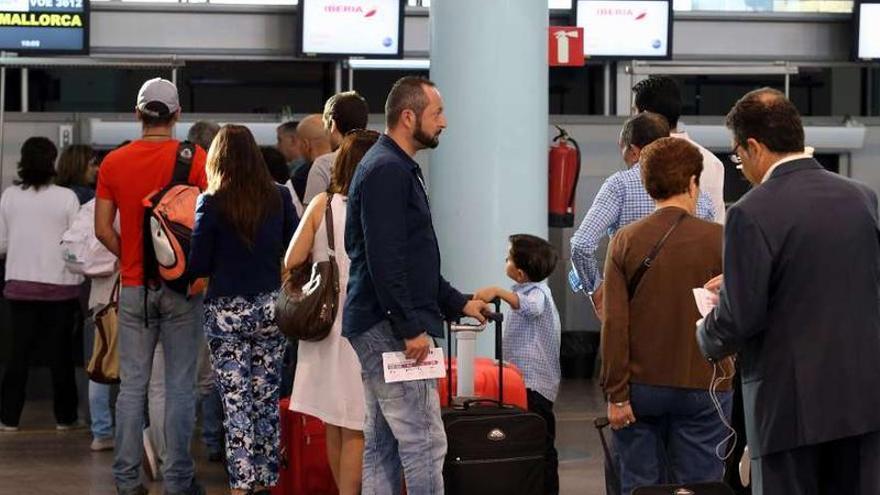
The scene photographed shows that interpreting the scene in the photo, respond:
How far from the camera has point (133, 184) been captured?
6.62 metres

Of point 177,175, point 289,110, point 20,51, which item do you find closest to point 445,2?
point 177,175

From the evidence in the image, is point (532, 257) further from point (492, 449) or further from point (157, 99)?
point (157, 99)

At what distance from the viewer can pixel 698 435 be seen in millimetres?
4961

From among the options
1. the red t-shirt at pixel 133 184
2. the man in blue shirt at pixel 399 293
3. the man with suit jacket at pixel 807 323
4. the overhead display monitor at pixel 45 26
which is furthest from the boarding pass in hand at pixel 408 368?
the overhead display monitor at pixel 45 26

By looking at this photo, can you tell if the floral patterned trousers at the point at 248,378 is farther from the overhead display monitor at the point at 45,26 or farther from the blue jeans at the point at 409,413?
the overhead display monitor at the point at 45,26

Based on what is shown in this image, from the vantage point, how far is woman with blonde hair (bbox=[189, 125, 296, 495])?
6.32 m

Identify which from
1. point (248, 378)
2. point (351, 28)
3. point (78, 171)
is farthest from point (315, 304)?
point (351, 28)

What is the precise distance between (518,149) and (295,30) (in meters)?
6.20

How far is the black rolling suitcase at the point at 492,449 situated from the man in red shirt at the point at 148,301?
1381mm

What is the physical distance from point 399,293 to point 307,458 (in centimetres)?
201

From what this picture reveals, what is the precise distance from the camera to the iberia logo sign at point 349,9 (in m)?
13.6

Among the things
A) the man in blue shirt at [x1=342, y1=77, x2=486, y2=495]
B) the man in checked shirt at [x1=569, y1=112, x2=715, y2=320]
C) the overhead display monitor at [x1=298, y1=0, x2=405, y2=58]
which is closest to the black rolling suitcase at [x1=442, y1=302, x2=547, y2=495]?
the man in blue shirt at [x1=342, y1=77, x2=486, y2=495]

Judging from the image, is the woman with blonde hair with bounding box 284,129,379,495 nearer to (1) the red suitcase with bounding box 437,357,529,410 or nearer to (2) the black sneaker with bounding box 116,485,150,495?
(1) the red suitcase with bounding box 437,357,529,410

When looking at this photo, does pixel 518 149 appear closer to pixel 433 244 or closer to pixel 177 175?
pixel 177 175
